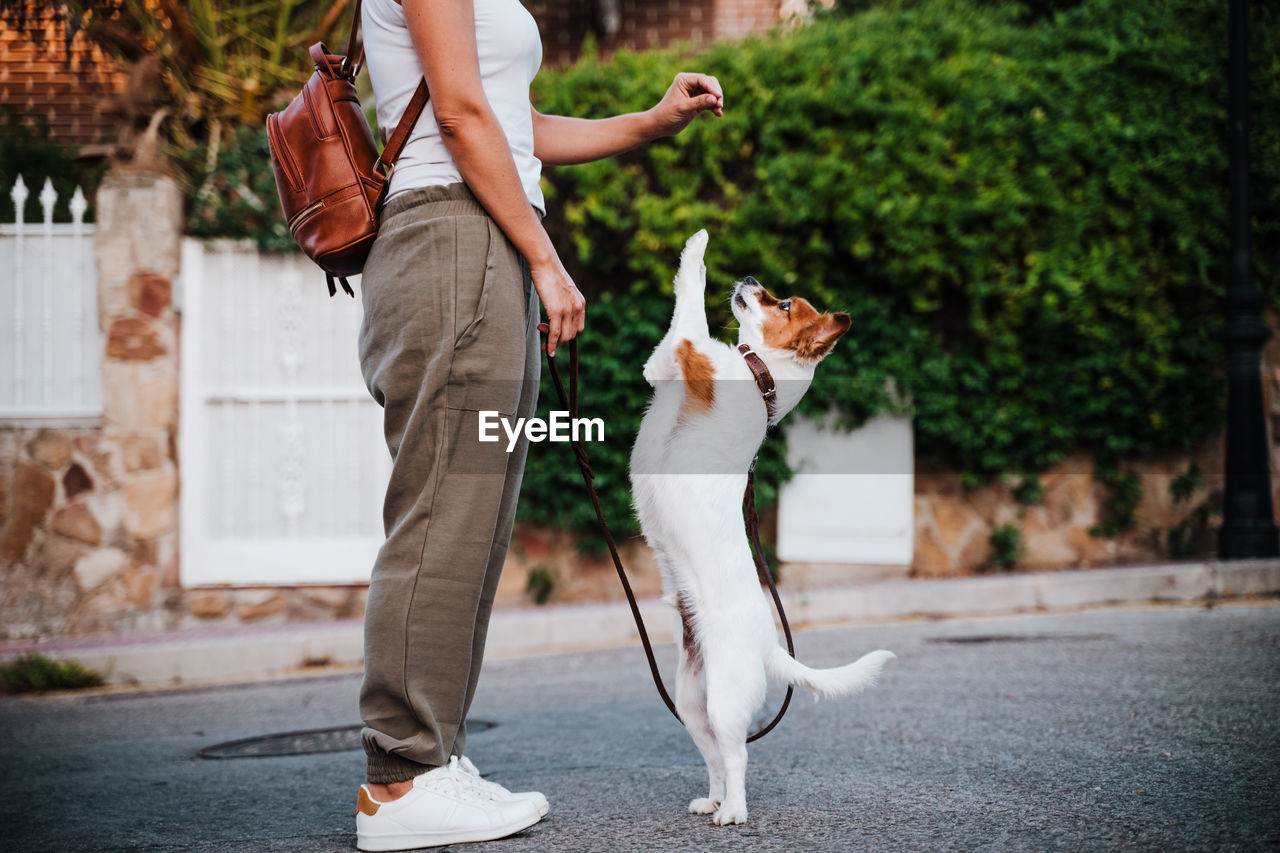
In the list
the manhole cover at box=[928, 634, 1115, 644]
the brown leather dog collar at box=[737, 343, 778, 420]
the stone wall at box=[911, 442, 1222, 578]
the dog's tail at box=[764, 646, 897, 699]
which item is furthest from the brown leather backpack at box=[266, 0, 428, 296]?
the stone wall at box=[911, 442, 1222, 578]

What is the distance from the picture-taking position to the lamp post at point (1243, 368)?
6.41 metres

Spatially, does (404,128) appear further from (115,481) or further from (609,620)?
(115,481)

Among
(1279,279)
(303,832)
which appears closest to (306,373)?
(303,832)

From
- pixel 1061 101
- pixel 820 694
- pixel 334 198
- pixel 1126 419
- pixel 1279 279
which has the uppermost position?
pixel 1061 101

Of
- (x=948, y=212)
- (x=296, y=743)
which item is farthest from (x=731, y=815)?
(x=948, y=212)

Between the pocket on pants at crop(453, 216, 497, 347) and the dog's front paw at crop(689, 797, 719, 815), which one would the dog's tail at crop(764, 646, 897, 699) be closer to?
the dog's front paw at crop(689, 797, 719, 815)

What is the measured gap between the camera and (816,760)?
2967 millimetres

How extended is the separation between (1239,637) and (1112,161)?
3249mm

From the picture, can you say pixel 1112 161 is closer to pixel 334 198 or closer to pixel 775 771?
pixel 775 771

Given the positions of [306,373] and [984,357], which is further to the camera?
[984,357]

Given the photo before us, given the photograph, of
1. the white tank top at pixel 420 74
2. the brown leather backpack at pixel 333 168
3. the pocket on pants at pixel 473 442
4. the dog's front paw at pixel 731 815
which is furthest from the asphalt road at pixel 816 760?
the white tank top at pixel 420 74

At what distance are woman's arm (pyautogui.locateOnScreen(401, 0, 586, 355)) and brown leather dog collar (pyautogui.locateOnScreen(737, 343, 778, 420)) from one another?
62 cm

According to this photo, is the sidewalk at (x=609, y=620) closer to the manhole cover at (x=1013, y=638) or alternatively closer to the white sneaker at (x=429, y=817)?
the manhole cover at (x=1013, y=638)

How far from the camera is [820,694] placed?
254cm
